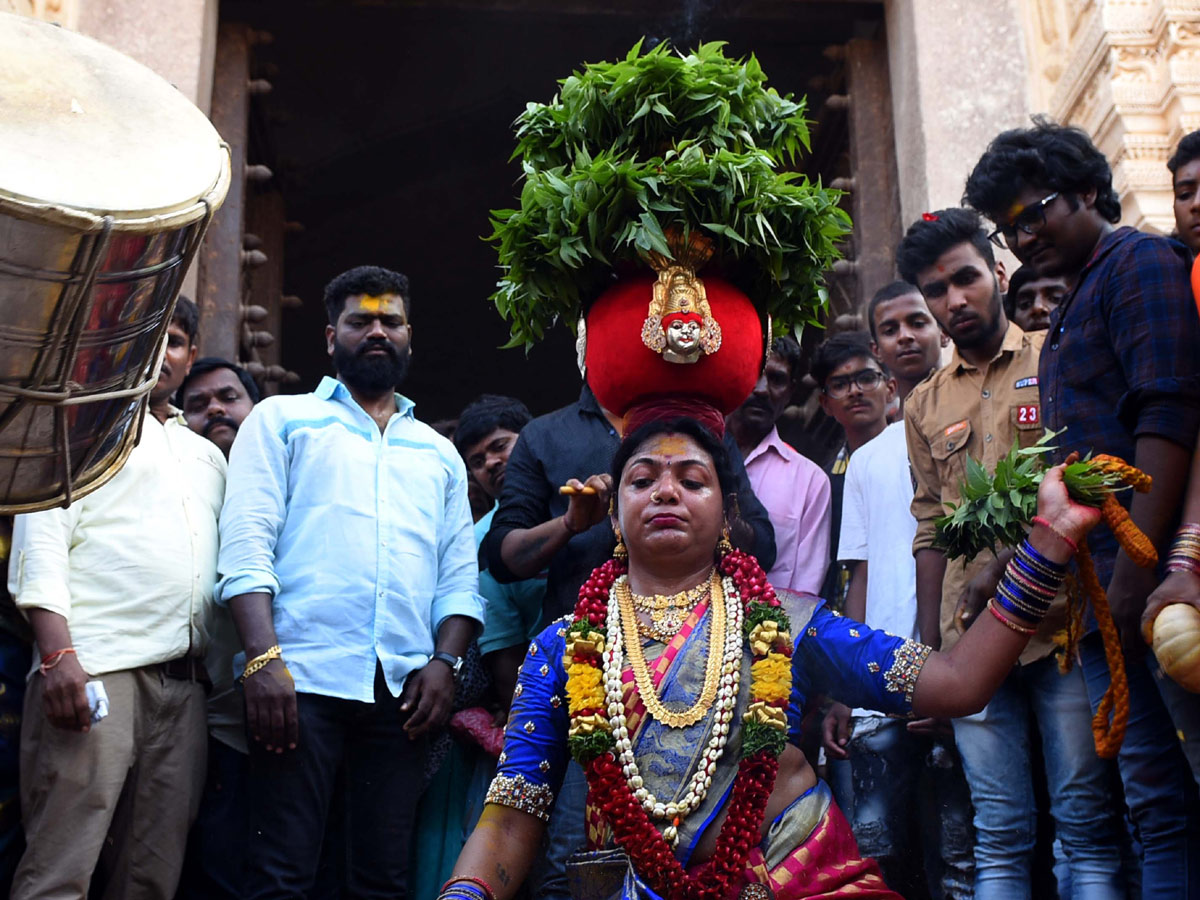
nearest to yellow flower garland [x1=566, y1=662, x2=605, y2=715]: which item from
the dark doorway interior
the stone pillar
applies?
the stone pillar

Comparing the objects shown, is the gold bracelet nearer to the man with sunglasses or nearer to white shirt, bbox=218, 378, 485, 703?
white shirt, bbox=218, 378, 485, 703

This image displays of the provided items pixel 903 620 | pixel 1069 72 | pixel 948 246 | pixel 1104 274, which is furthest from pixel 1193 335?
pixel 1069 72

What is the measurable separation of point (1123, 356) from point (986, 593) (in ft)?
2.54

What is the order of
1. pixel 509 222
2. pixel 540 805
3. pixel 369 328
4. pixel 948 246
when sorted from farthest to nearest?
pixel 369 328 → pixel 948 246 → pixel 509 222 → pixel 540 805

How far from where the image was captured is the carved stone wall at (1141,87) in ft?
21.4

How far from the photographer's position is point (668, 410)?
12.8 feet

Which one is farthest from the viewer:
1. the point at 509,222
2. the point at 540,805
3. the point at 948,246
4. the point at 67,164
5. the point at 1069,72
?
the point at 1069,72

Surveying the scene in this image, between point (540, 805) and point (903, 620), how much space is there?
1.72 meters

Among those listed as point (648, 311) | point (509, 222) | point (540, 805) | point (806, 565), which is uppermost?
point (509, 222)

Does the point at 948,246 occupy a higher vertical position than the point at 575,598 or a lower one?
higher

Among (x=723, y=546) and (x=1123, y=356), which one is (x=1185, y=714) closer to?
(x=1123, y=356)

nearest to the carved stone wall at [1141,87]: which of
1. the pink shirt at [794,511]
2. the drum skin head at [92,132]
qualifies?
the pink shirt at [794,511]

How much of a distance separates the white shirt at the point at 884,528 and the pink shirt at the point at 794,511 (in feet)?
0.33

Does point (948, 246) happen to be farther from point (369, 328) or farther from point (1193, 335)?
point (369, 328)
